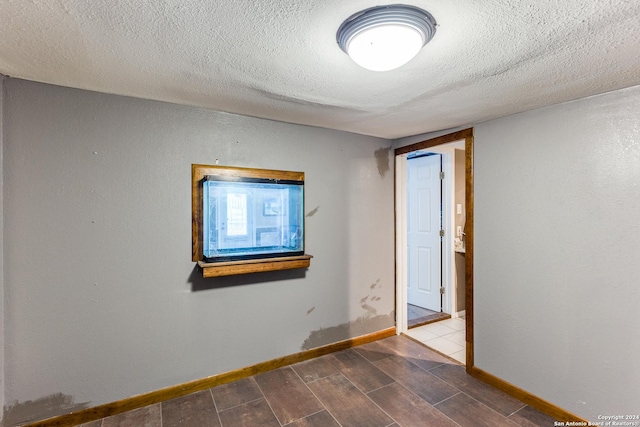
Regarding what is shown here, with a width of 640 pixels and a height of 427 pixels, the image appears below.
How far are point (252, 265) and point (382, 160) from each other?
5.97 ft

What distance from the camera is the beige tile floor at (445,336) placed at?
3030 millimetres

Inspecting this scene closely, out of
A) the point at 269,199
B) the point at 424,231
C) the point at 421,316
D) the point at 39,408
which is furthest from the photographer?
the point at 424,231

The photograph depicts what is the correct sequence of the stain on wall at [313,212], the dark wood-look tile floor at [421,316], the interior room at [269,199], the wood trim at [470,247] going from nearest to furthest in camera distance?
the interior room at [269,199] < the wood trim at [470,247] < the stain on wall at [313,212] < the dark wood-look tile floor at [421,316]

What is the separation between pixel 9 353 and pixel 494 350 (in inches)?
133

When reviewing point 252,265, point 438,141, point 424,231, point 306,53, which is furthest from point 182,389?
point 424,231

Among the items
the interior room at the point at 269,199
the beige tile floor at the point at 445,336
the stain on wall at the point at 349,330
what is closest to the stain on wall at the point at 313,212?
the interior room at the point at 269,199

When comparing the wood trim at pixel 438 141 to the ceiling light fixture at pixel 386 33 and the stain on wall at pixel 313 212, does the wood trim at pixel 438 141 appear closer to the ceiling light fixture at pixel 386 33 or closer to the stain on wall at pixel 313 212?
the stain on wall at pixel 313 212

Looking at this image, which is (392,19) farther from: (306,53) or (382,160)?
(382,160)

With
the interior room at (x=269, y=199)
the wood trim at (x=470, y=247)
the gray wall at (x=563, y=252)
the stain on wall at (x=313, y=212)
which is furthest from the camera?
the stain on wall at (x=313, y=212)

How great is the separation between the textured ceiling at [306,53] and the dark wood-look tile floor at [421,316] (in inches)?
101

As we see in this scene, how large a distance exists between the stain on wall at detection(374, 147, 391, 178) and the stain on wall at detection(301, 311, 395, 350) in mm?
1561

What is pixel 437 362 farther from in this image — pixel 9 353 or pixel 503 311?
pixel 9 353

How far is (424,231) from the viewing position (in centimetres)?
420

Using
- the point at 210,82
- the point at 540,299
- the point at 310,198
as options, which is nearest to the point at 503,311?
the point at 540,299
